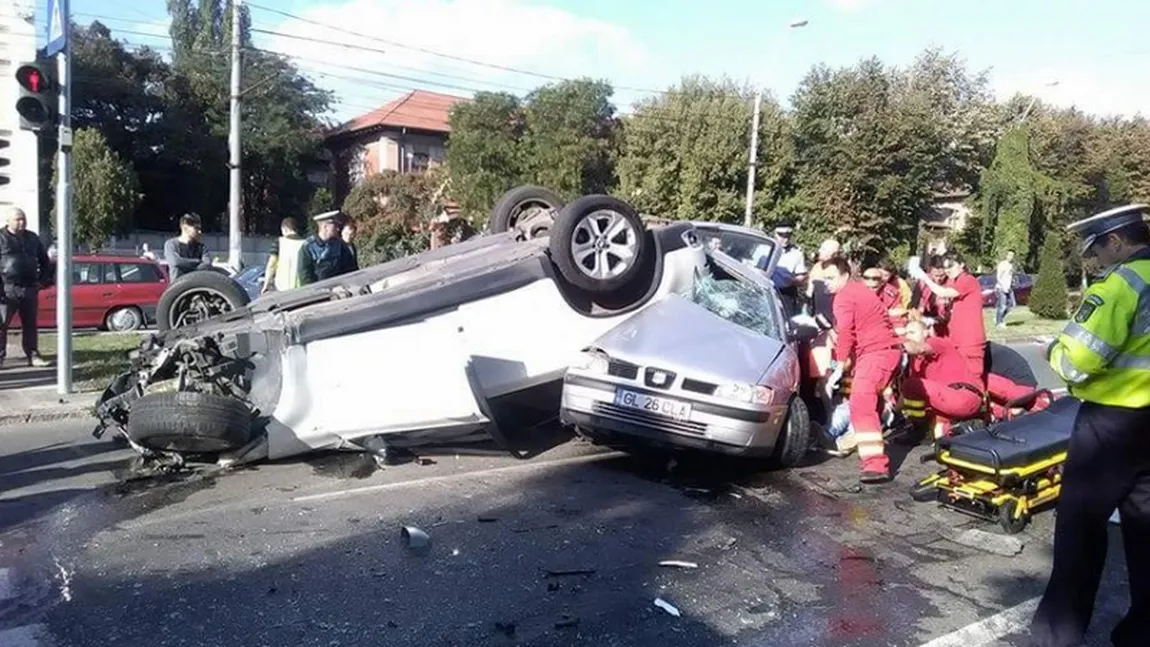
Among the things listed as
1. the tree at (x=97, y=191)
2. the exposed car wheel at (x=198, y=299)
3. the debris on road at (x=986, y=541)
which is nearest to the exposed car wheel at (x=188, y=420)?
the exposed car wheel at (x=198, y=299)

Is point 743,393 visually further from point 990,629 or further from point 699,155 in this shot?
point 699,155

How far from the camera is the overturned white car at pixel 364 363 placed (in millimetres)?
5660

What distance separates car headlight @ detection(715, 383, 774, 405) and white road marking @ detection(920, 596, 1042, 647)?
1925 mm

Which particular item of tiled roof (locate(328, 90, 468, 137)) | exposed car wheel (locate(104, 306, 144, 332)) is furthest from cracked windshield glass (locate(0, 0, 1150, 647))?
tiled roof (locate(328, 90, 468, 137))

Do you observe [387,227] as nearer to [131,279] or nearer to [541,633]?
[131,279]

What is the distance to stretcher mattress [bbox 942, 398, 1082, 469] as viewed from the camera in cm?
525

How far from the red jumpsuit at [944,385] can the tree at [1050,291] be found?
1953cm

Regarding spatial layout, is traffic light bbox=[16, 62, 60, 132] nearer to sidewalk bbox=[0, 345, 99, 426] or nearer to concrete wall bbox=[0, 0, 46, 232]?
concrete wall bbox=[0, 0, 46, 232]

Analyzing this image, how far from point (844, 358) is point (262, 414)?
400 centimetres

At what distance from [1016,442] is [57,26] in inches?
339

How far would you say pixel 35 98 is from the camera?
8344 mm

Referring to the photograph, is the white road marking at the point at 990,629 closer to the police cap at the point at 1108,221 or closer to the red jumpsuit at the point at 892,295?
the police cap at the point at 1108,221

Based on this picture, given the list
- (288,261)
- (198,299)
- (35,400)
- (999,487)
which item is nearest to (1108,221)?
(999,487)

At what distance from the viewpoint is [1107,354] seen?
345cm
